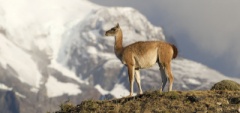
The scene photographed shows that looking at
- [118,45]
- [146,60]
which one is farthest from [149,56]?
[118,45]

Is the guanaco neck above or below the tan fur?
above

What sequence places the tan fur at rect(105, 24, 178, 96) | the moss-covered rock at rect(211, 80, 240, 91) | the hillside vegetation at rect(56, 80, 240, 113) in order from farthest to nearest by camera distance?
1. the moss-covered rock at rect(211, 80, 240, 91)
2. the tan fur at rect(105, 24, 178, 96)
3. the hillside vegetation at rect(56, 80, 240, 113)

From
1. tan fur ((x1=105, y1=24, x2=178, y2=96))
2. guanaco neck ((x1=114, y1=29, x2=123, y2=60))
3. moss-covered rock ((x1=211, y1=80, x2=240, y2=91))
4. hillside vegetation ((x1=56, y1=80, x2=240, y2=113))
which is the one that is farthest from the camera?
moss-covered rock ((x1=211, y1=80, x2=240, y2=91))

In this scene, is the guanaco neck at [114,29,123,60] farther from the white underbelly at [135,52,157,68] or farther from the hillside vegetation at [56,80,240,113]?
the hillside vegetation at [56,80,240,113]

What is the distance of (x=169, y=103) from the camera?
44.2 m

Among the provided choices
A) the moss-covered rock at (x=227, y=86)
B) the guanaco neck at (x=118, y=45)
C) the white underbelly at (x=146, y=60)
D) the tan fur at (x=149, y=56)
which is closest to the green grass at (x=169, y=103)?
the tan fur at (x=149, y=56)

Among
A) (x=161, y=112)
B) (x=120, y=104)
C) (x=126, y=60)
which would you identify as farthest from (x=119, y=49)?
(x=161, y=112)

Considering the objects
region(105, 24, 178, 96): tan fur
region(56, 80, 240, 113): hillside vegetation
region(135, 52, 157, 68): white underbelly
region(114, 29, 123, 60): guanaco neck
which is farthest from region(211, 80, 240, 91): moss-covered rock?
region(114, 29, 123, 60): guanaco neck

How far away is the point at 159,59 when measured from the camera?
1932 inches

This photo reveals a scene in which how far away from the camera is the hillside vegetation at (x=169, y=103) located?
1682 inches

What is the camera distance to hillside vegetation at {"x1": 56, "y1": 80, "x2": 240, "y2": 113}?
42.7 m

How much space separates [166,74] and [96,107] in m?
6.42

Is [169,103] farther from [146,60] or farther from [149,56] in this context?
[149,56]

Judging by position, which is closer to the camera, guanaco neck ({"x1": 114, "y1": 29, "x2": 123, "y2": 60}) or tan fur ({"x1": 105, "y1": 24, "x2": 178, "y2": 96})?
tan fur ({"x1": 105, "y1": 24, "x2": 178, "y2": 96})
